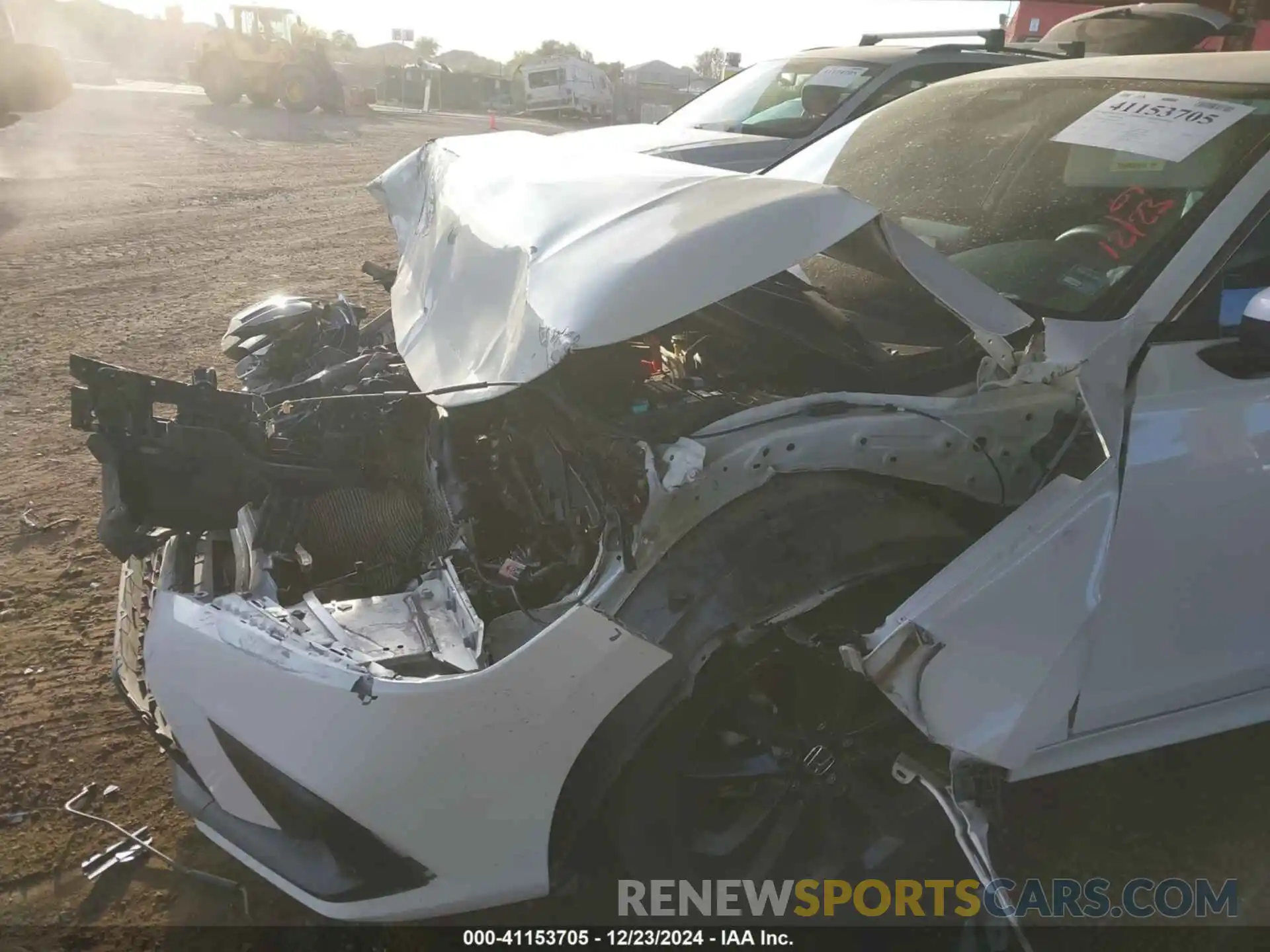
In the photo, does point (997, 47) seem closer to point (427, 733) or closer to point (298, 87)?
point (427, 733)

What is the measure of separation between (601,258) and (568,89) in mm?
31378

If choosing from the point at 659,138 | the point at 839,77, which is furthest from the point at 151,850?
the point at 839,77

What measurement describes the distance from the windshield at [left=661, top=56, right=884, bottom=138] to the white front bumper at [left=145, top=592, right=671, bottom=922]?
5.77 m

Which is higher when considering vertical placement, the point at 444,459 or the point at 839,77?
the point at 839,77

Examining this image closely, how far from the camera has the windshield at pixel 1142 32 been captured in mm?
7293

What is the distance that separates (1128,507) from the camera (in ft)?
6.53

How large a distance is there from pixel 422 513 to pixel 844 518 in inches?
42.3

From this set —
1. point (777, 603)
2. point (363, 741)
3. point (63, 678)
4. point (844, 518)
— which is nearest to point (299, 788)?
point (363, 741)

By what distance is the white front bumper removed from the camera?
1699mm

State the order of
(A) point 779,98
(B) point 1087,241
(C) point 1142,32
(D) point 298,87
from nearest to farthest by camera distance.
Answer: (B) point 1087,241, (A) point 779,98, (C) point 1142,32, (D) point 298,87

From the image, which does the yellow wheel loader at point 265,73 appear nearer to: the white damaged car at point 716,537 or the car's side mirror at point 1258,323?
the white damaged car at point 716,537

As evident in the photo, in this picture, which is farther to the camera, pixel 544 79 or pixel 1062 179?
pixel 544 79

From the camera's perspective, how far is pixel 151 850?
7.75 ft

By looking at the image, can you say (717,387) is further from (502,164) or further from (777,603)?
(502,164)
